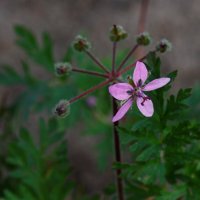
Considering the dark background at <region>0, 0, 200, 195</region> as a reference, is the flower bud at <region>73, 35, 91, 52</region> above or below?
below

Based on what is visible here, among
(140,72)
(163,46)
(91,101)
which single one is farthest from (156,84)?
(91,101)

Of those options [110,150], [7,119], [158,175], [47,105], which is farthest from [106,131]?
[158,175]

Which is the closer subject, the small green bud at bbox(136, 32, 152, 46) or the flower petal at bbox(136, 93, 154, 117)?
the flower petal at bbox(136, 93, 154, 117)

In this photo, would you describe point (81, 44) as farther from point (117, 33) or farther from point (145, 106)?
point (145, 106)

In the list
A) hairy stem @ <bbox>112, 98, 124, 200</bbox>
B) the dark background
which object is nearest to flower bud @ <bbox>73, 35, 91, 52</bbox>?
hairy stem @ <bbox>112, 98, 124, 200</bbox>

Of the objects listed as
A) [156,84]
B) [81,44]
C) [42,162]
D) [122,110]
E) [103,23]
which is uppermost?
[103,23]

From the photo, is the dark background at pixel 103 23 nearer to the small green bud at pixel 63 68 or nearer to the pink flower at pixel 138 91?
the small green bud at pixel 63 68

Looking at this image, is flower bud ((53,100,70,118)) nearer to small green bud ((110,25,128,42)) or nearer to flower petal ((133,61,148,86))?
flower petal ((133,61,148,86))
